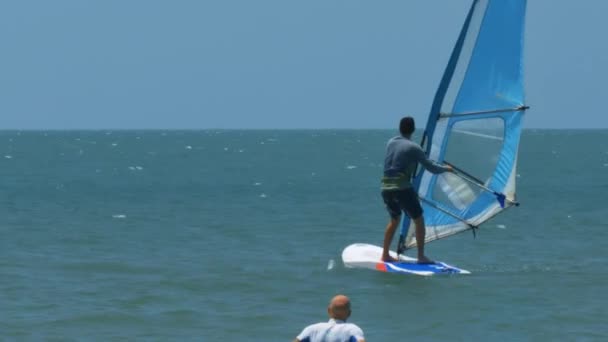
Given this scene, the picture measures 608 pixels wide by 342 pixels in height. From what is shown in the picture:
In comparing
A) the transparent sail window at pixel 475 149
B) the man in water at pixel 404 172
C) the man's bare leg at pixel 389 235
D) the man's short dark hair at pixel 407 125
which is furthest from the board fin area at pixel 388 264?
the man's short dark hair at pixel 407 125

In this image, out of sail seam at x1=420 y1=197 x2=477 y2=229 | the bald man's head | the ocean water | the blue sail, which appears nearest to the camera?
the bald man's head

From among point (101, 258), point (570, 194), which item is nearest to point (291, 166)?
point (570, 194)

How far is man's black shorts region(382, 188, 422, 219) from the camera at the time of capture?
14.6 m

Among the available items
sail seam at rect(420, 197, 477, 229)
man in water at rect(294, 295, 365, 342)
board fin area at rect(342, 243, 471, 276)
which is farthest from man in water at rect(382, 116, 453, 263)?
man in water at rect(294, 295, 365, 342)

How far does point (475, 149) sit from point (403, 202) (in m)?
1.10

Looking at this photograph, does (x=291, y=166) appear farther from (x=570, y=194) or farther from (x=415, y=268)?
(x=415, y=268)

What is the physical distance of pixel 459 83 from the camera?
15.1 meters

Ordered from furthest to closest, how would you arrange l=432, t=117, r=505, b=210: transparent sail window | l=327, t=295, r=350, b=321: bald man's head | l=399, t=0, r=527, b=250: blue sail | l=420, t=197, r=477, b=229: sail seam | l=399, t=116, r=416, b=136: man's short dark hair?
l=420, t=197, r=477, b=229: sail seam → l=432, t=117, r=505, b=210: transparent sail window → l=399, t=0, r=527, b=250: blue sail → l=399, t=116, r=416, b=136: man's short dark hair → l=327, t=295, r=350, b=321: bald man's head

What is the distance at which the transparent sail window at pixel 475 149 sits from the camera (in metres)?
15.1

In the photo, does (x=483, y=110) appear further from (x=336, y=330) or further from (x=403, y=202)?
(x=336, y=330)

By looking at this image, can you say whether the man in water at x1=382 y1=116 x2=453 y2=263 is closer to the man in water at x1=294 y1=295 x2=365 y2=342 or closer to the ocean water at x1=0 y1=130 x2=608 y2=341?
the ocean water at x1=0 y1=130 x2=608 y2=341

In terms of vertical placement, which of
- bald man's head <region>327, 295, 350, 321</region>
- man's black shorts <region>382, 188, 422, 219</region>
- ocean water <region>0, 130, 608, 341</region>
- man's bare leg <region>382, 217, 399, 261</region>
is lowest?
ocean water <region>0, 130, 608, 341</region>

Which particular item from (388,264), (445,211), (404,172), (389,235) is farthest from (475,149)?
(388,264)

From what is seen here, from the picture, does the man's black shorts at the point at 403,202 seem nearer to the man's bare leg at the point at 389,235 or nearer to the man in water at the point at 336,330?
the man's bare leg at the point at 389,235
